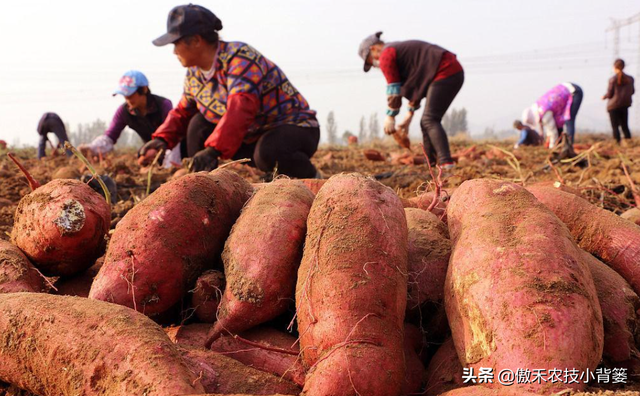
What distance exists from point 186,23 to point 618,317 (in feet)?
13.3

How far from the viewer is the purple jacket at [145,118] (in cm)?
713

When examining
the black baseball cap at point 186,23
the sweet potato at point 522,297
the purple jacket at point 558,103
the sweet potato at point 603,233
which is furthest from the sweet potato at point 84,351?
the purple jacket at point 558,103

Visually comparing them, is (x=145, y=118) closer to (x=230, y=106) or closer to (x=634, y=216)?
(x=230, y=106)

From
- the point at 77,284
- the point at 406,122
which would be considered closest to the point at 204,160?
the point at 77,284

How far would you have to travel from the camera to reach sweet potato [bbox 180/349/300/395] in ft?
5.64

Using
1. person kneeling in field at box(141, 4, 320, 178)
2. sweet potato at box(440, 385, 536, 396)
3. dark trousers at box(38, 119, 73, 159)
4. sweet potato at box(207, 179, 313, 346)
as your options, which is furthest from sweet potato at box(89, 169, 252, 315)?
dark trousers at box(38, 119, 73, 159)

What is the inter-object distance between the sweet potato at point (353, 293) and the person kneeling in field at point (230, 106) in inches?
96.9

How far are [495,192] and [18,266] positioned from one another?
2031 millimetres

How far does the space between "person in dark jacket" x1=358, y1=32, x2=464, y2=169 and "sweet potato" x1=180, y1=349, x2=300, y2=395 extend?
484cm

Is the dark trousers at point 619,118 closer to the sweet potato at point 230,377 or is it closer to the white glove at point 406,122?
the white glove at point 406,122

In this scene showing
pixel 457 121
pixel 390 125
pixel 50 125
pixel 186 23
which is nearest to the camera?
pixel 186 23

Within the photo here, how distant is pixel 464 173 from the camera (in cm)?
613

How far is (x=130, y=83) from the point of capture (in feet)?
22.2

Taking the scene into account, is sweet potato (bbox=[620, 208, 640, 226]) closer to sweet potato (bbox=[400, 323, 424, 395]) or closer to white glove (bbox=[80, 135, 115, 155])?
sweet potato (bbox=[400, 323, 424, 395])
